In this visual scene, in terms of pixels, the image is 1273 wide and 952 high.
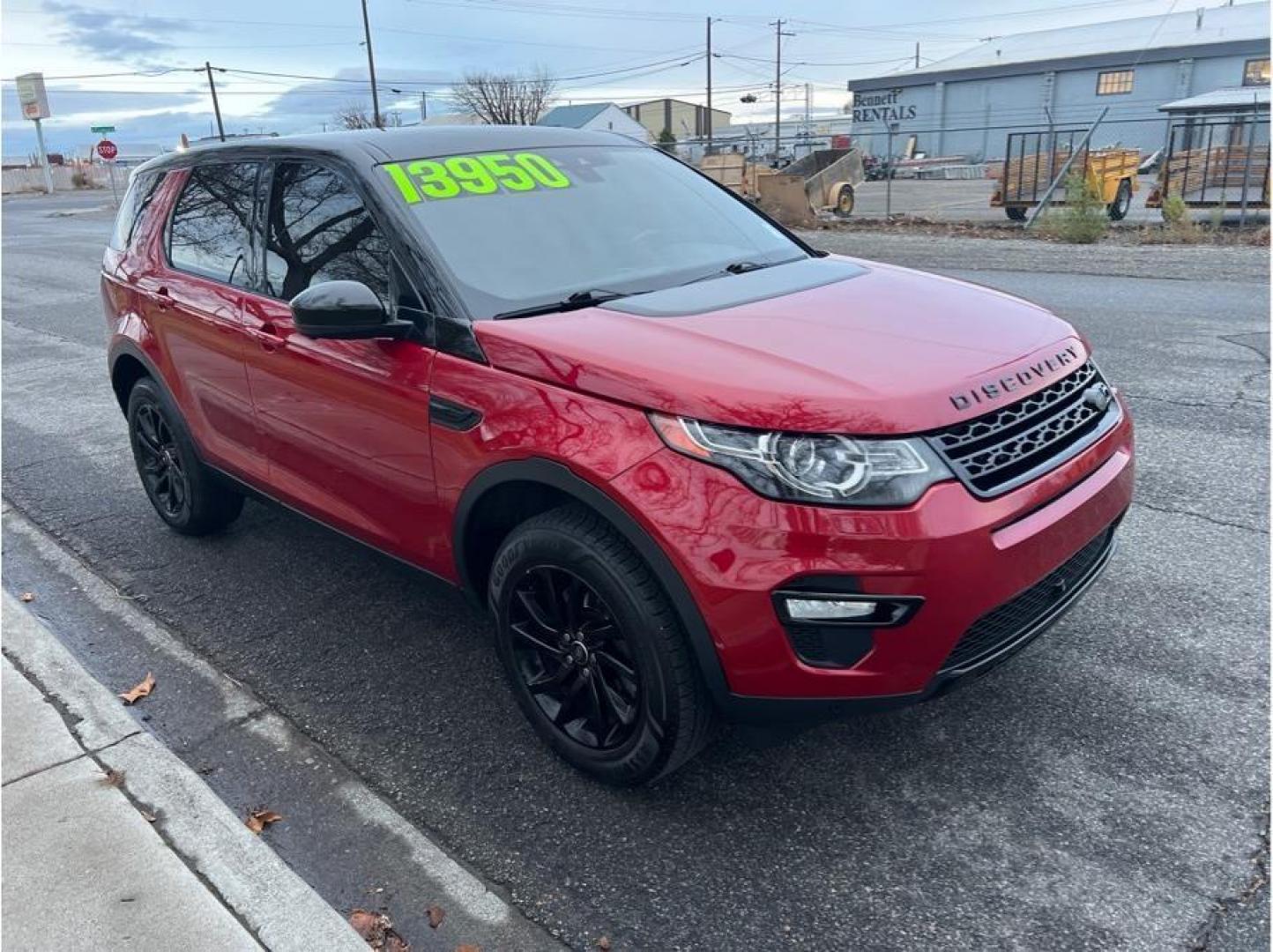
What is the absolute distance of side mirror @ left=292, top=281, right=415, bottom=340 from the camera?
121 inches

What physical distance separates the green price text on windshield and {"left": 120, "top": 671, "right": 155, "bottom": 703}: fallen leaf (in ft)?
6.62

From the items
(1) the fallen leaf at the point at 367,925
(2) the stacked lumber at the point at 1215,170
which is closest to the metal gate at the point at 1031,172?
(2) the stacked lumber at the point at 1215,170

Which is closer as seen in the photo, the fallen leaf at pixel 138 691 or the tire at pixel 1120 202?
the fallen leaf at pixel 138 691

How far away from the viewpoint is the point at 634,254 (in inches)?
140

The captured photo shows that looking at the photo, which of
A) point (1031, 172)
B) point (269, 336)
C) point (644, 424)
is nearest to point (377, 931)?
point (644, 424)

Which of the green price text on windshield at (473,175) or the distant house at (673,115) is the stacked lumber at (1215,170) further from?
the distant house at (673,115)

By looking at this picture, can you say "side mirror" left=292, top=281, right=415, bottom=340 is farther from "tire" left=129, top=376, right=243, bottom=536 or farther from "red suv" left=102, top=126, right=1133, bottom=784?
"tire" left=129, top=376, right=243, bottom=536

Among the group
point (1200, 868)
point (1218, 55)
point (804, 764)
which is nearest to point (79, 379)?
point (804, 764)

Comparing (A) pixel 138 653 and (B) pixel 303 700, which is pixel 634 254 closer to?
(B) pixel 303 700

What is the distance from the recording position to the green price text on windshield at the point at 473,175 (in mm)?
3432

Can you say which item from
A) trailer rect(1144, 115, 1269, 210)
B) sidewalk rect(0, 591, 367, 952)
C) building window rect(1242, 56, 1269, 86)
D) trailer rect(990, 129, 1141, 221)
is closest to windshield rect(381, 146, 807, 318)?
sidewalk rect(0, 591, 367, 952)

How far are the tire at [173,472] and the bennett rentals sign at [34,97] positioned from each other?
6567cm

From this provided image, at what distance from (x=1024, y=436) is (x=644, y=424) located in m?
0.99

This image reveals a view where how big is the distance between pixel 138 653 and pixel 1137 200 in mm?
28282
